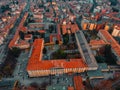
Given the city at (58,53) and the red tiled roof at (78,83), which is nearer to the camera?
the red tiled roof at (78,83)

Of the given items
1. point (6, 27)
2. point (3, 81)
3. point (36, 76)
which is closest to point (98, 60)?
point (36, 76)

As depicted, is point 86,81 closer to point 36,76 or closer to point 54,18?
point 36,76

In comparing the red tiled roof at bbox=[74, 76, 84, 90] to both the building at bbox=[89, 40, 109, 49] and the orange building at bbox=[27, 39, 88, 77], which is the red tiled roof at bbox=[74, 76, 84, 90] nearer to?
the orange building at bbox=[27, 39, 88, 77]

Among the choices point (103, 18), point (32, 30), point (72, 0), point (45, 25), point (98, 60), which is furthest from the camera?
point (72, 0)

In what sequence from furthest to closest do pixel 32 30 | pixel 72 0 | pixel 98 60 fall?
pixel 72 0, pixel 32 30, pixel 98 60

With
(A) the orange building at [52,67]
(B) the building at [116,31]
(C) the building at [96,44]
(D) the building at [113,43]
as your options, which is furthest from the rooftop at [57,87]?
(B) the building at [116,31]

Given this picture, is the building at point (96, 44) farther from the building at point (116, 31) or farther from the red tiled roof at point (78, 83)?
the red tiled roof at point (78, 83)

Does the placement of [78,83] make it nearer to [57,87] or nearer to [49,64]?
[57,87]

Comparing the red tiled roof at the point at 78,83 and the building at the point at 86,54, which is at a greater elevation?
the building at the point at 86,54
